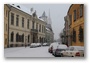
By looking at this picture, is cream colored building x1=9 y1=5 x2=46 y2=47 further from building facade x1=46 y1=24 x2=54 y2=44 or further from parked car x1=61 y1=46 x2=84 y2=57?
parked car x1=61 y1=46 x2=84 y2=57

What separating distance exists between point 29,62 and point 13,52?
0.45 meters

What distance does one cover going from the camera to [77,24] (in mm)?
5930

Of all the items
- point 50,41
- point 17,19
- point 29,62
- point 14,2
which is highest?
point 14,2

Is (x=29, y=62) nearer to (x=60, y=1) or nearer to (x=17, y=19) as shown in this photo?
(x=17, y=19)

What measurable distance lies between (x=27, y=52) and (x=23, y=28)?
59 cm

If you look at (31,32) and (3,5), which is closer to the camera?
(3,5)

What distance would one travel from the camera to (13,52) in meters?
5.95

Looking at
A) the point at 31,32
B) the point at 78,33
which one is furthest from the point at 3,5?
the point at 78,33

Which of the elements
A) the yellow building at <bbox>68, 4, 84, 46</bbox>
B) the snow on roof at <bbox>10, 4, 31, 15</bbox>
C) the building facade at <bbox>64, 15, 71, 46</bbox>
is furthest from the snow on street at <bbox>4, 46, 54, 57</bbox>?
the snow on roof at <bbox>10, 4, 31, 15</bbox>

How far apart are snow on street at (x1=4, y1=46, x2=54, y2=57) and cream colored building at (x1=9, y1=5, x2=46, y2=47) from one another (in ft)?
0.39

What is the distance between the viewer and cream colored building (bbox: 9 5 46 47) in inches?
238

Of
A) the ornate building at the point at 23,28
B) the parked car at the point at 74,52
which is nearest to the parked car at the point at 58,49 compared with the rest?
the parked car at the point at 74,52

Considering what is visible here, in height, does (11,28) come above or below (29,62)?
Answer: above

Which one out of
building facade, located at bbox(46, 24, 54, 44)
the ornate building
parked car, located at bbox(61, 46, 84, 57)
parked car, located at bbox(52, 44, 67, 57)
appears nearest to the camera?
parked car, located at bbox(61, 46, 84, 57)
